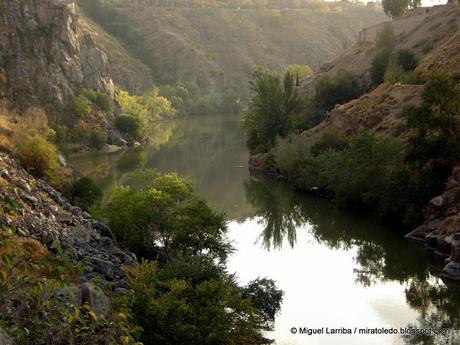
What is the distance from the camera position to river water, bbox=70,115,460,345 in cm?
2205

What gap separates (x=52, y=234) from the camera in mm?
21172

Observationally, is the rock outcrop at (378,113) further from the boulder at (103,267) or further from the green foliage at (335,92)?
the boulder at (103,267)

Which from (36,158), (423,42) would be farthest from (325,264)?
(423,42)

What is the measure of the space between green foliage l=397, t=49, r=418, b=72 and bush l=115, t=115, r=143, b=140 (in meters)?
35.9

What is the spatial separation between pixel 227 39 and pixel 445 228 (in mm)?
136572

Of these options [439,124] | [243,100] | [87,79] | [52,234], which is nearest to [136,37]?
[243,100]

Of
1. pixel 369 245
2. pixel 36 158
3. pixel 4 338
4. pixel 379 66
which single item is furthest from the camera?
pixel 379 66

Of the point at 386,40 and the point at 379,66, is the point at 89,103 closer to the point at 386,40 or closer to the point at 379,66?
the point at 379,66

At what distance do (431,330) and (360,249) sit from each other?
37.2 feet

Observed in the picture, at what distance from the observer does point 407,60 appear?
198ft

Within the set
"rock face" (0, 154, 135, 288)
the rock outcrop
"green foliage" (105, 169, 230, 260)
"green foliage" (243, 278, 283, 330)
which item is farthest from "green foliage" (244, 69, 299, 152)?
"green foliage" (243, 278, 283, 330)

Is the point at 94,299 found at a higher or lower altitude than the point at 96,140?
lower

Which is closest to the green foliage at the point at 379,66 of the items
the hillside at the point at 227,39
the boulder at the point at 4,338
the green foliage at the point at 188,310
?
the green foliage at the point at 188,310

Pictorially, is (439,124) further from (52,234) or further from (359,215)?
(52,234)
